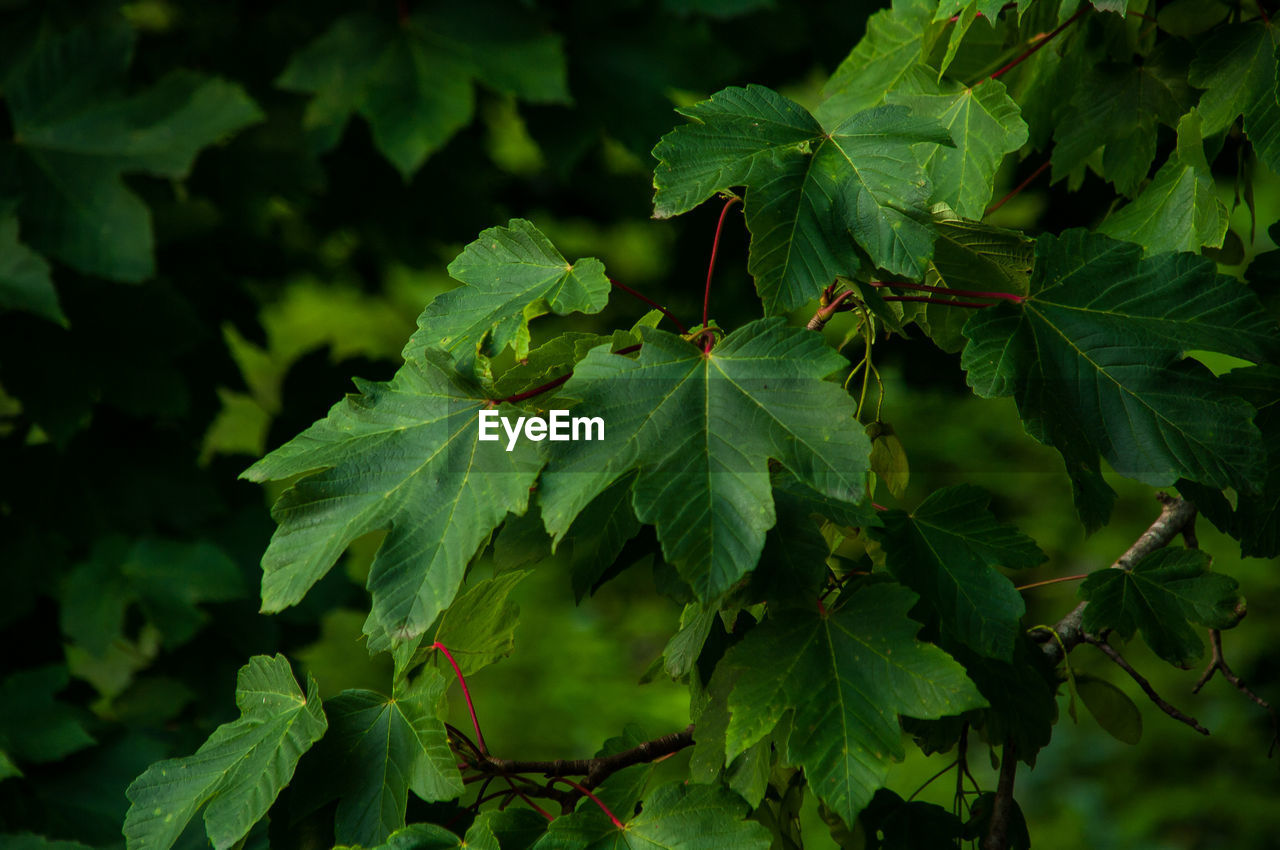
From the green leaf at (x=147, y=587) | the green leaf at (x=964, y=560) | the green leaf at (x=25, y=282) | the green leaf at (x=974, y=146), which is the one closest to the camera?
the green leaf at (x=964, y=560)

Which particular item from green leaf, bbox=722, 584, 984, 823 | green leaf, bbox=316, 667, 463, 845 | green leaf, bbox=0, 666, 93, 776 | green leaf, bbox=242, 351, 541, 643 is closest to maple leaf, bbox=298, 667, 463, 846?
green leaf, bbox=316, 667, 463, 845

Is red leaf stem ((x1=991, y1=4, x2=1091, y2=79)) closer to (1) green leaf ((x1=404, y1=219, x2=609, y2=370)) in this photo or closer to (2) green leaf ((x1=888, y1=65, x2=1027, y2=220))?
(2) green leaf ((x1=888, y1=65, x2=1027, y2=220))

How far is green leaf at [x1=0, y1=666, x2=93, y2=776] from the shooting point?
1.69 metres

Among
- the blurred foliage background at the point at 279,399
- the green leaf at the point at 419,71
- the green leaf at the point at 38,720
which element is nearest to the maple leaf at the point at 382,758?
the blurred foliage background at the point at 279,399

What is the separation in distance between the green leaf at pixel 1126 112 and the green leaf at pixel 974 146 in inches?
4.5

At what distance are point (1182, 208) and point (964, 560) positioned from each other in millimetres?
354

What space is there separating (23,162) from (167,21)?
39.5 inches

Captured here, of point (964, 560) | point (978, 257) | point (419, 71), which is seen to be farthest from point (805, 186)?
point (419, 71)

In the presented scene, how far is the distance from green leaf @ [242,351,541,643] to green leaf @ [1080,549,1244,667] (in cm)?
49

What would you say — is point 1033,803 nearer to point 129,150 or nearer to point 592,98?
point 592,98

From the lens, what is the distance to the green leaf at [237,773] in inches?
31.3

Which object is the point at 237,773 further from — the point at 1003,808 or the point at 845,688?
the point at 1003,808

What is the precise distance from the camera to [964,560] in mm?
820

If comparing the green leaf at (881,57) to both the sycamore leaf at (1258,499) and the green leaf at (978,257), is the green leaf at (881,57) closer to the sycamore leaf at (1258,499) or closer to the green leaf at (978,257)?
the green leaf at (978,257)
